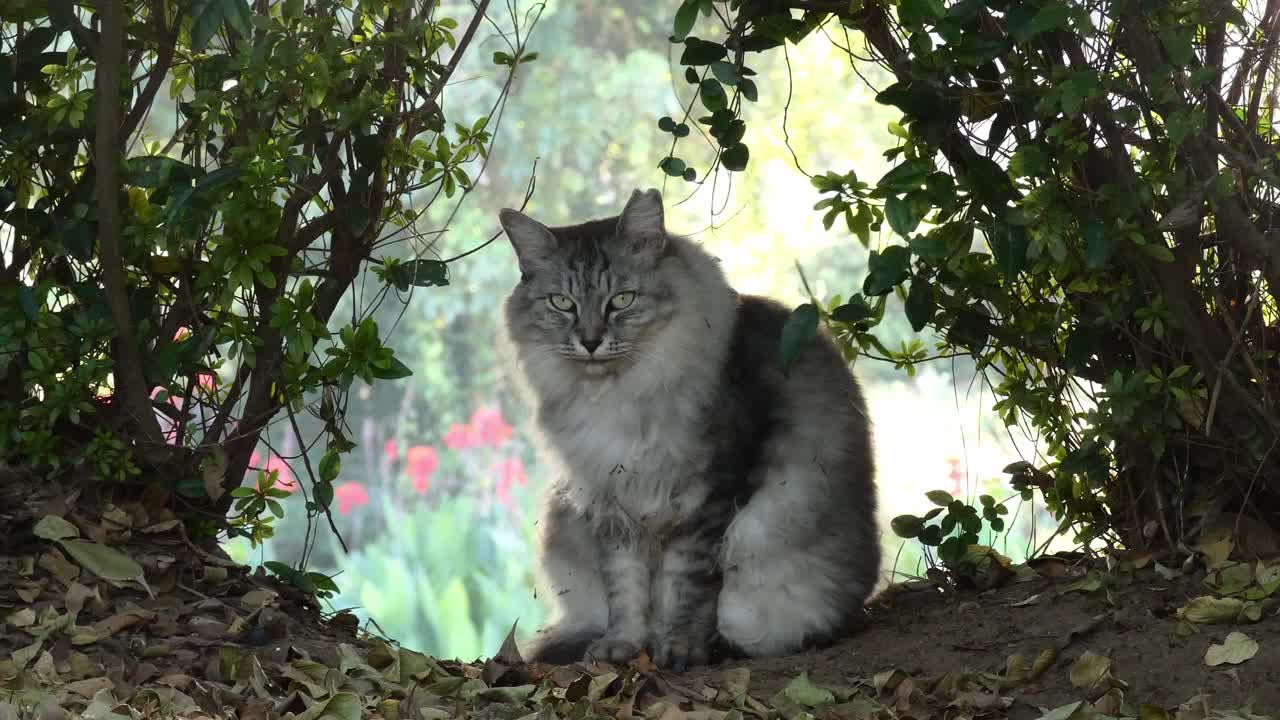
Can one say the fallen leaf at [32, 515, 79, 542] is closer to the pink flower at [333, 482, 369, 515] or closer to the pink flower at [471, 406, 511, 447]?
the pink flower at [333, 482, 369, 515]

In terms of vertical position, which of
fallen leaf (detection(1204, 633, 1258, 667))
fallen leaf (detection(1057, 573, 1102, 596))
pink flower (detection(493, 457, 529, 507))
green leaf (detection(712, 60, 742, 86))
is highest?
pink flower (detection(493, 457, 529, 507))

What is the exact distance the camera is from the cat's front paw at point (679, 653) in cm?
349

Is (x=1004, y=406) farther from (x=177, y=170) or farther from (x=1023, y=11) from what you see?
(x=177, y=170)

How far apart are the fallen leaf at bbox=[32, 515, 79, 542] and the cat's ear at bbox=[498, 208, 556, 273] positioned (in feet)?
4.52

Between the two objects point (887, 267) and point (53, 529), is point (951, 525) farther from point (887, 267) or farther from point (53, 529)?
point (53, 529)

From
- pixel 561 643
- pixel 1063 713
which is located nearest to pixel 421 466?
pixel 561 643

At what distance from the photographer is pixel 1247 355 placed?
318 centimetres

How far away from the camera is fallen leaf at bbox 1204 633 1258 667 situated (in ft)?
9.32

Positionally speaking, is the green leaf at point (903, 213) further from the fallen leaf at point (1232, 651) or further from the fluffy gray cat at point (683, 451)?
the fallen leaf at point (1232, 651)

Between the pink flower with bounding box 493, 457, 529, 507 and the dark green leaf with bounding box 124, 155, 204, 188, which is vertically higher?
the pink flower with bounding box 493, 457, 529, 507

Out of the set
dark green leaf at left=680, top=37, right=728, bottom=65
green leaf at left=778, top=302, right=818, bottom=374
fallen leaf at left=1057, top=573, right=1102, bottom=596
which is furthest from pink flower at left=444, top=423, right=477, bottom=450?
dark green leaf at left=680, top=37, right=728, bottom=65

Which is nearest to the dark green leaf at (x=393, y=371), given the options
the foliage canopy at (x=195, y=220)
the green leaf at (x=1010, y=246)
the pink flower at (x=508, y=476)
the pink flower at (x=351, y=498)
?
the foliage canopy at (x=195, y=220)

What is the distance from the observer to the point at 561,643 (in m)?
Answer: 3.70

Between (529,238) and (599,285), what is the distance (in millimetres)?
272
